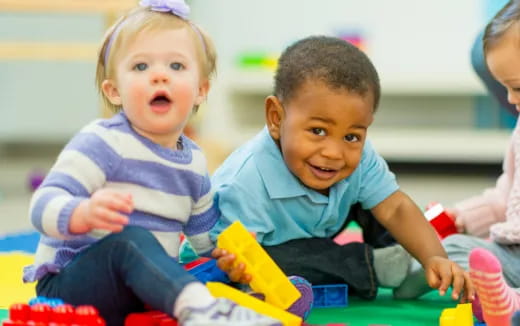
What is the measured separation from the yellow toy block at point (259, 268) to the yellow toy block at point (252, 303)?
0.04m

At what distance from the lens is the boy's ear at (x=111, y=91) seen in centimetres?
107

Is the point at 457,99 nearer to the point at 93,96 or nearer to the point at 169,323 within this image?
the point at 93,96

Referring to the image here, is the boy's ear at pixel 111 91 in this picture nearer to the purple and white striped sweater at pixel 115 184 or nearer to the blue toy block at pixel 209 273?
the purple and white striped sweater at pixel 115 184

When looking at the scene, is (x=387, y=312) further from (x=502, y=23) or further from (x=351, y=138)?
(x=502, y=23)

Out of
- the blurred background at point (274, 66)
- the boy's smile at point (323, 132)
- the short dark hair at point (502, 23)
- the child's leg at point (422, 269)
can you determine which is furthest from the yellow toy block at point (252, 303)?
the blurred background at point (274, 66)

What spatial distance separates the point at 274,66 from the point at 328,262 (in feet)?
6.54

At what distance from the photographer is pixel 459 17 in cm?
336

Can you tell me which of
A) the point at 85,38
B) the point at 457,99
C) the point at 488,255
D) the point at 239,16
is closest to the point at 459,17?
the point at 457,99

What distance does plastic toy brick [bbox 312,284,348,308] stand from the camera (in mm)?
1248

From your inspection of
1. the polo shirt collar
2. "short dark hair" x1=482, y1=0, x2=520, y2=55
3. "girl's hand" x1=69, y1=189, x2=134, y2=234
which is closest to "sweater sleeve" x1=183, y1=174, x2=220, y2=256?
the polo shirt collar

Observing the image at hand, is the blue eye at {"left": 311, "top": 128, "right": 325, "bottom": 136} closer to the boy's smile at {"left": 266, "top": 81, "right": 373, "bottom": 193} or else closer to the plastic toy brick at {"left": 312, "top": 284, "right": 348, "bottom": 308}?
the boy's smile at {"left": 266, "top": 81, "right": 373, "bottom": 193}

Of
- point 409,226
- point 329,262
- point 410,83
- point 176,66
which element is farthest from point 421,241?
point 410,83

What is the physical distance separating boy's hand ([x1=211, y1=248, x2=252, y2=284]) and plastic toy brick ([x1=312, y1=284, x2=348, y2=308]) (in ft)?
0.69

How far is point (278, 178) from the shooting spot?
1244mm
